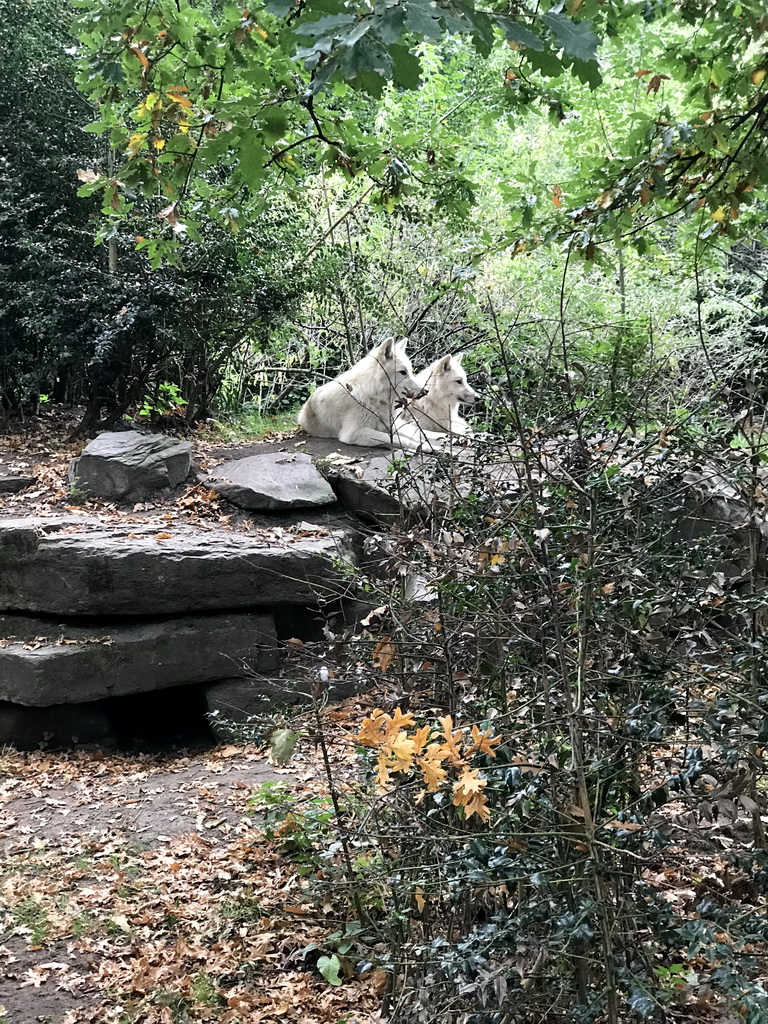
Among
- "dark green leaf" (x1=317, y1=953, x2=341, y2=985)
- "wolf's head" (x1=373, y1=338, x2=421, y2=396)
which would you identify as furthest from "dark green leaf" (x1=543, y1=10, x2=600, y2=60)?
"wolf's head" (x1=373, y1=338, x2=421, y2=396)

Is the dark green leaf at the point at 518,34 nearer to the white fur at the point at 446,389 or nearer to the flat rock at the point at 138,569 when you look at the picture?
the flat rock at the point at 138,569

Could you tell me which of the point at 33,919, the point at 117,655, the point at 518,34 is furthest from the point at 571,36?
the point at 117,655

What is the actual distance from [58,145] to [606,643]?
10.8 metres

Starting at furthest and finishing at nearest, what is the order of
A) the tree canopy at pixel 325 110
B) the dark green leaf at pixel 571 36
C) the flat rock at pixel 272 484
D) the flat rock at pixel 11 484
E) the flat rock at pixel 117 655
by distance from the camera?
the flat rock at pixel 11 484
the flat rock at pixel 272 484
the flat rock at pixel 117 655
the tree canopy at pixel 325 110
the dark green leaf at pixel 571 36

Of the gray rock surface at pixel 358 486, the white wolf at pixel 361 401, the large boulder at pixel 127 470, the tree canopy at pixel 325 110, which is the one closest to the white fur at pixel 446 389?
the white wolf at pixel 361 401

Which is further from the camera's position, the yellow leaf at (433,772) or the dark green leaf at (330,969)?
the dark green leaf at (330,969)

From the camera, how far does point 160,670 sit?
23.4 feet

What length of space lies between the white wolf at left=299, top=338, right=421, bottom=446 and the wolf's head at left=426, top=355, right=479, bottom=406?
342mm

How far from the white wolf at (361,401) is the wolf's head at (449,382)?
0.34 metres

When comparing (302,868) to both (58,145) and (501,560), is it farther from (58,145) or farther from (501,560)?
(58,145)

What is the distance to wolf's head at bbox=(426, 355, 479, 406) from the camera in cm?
999

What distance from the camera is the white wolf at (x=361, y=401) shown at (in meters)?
9.55

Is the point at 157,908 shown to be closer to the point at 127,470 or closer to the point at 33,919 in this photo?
the point at 33,919

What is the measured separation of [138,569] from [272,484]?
178 cm
